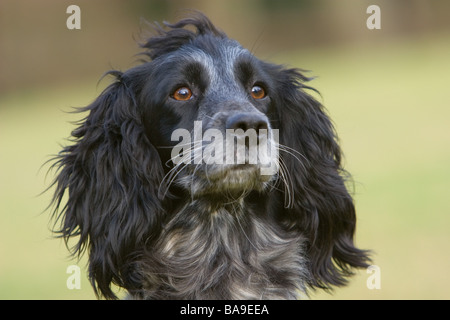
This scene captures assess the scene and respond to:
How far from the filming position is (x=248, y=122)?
12.7ft

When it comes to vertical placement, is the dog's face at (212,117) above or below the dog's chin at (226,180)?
above

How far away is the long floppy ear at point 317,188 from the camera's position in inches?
179

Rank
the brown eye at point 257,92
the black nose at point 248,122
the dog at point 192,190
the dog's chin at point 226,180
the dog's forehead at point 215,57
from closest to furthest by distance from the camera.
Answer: the black nose at point 248,122 < the dog's chin at point 226,180 < the dog at point 192,190 < the dog's forehead at point 215,57 < the brown eye at point 257,92

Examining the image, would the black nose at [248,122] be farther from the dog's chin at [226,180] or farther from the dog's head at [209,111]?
the dog's chin at [226,180]

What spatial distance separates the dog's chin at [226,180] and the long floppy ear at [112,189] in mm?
260

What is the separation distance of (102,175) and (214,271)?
87 centimetres

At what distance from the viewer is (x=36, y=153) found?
1741 cm

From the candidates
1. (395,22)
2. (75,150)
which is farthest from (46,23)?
(75,150)

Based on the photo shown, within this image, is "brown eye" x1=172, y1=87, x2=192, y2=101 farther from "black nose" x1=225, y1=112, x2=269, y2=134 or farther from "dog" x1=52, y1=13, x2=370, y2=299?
"black nose" x1=225, y1=112, x2=269, y2=134

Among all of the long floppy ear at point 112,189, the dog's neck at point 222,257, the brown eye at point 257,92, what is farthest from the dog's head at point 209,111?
the dog's neck at point 222,257

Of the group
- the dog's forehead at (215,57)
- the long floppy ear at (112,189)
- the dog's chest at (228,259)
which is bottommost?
the dog's chest at (228,259)

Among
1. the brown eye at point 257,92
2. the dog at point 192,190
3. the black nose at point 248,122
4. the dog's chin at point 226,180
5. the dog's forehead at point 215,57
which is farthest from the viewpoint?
the brown eye at point 257,92

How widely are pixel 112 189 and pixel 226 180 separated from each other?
0.73 meters

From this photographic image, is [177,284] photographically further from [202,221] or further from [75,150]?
[75,150]
